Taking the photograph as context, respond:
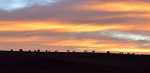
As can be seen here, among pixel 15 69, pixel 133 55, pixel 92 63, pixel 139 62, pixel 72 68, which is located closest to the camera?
pixel 15 69

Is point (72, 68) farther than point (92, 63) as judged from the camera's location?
No

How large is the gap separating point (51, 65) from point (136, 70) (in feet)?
39.2

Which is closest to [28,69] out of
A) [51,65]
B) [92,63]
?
[51,65]

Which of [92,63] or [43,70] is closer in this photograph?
[43,70]

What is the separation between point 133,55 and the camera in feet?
322

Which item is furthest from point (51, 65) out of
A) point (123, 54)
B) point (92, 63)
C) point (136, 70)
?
point (123, 54)

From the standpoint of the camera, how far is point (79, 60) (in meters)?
78.3

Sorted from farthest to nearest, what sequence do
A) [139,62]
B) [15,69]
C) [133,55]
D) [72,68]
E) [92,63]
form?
[133,55] → [139,62] → [92,63] → [72,68] → [15,69]

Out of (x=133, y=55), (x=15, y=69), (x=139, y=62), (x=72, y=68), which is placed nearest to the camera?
(x=15, y=69)

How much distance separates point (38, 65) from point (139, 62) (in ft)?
68.4

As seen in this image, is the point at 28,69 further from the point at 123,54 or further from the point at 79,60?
the point at 123,54

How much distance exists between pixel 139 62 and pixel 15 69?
26201 mm

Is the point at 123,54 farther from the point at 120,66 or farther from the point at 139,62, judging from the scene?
the point at 120,66

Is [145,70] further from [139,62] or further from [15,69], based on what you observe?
[15,69]
